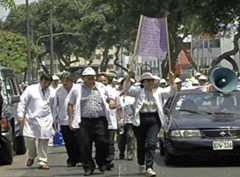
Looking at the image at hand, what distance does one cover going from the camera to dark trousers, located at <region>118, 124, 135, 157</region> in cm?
1562

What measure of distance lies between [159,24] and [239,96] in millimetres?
5911

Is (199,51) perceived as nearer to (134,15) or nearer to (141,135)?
(134,15)

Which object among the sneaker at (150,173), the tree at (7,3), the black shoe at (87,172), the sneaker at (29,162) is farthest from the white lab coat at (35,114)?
the sneaker at (150,173)

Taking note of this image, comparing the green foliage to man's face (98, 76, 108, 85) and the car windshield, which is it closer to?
man's face (98, 76, 108, 85)

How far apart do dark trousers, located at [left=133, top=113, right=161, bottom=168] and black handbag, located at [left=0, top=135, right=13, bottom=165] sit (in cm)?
330

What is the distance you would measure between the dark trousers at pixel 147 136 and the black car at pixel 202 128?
117 cm

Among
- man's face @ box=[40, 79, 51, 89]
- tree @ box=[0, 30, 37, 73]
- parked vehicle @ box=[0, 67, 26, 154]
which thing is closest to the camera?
man's face @ box=[40, 79, 51, 89]

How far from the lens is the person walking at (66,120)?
14.5m

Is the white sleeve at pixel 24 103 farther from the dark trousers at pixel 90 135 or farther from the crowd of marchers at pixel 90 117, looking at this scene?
the dark trousers at pixel 90 135

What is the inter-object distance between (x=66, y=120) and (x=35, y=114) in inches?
24.0

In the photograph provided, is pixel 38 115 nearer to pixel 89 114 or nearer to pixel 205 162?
pixel 89 114

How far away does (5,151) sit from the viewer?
1520 cm

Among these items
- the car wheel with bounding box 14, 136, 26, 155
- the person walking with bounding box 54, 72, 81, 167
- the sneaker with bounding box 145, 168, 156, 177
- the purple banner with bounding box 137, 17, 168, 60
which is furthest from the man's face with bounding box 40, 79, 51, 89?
the purple banner with bounding box 137, 17, 168, 60

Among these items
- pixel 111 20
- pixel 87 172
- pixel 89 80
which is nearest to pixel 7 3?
pixel 89 80
